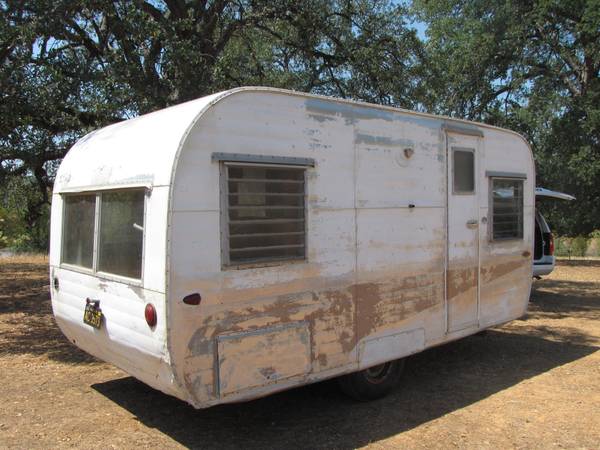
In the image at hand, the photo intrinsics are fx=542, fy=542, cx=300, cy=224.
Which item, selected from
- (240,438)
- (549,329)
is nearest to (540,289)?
(549,329)

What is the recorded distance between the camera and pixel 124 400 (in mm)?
5066

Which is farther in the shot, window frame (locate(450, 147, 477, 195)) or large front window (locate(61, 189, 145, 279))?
window frame (locate(450, 147, 477, 195))

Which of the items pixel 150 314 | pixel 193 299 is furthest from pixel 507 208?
pixel 150 314

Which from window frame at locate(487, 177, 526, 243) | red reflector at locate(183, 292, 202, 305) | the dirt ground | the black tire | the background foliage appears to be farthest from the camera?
the background foliage

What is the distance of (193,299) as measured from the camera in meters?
3.61

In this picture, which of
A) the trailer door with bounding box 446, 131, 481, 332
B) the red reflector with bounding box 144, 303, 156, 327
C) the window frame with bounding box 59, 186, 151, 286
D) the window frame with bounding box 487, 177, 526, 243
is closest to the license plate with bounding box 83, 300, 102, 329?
the window frame with bounding box 59, 186, 151, 286

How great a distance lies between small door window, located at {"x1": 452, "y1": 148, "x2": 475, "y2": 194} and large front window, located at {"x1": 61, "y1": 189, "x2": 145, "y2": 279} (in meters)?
3.25

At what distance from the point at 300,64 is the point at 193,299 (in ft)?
32.6

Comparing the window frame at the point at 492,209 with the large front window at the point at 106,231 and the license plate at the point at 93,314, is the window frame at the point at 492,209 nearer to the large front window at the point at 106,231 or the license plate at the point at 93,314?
the large front window at the point at 106,231

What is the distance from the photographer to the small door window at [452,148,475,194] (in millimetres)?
5609

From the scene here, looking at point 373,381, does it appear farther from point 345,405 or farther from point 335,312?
Result: point 335,312

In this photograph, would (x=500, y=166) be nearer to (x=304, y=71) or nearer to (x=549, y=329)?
(x=549, y=329)

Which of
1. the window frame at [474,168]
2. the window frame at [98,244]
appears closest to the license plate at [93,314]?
the window frame at [98,244]

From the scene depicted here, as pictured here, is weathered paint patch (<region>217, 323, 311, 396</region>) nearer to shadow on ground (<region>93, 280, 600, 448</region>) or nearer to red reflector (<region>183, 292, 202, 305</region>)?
red reflector (<region>183, 292, 202, 305</region>)
